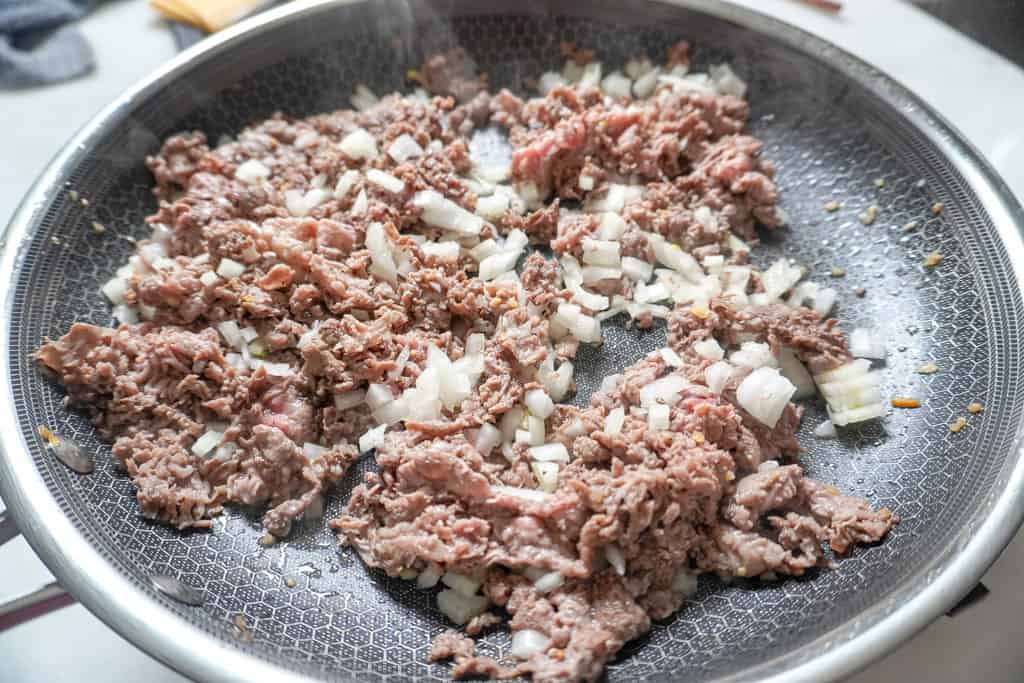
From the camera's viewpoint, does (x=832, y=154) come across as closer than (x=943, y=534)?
No

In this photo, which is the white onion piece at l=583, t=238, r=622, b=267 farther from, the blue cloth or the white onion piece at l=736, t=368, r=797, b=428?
the blue cloth

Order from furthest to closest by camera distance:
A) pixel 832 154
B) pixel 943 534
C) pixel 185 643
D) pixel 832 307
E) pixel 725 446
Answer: pixel 832 154 → pixel 832 307 → pixel 725 446 → pixel 943 534 → pixel 185 643

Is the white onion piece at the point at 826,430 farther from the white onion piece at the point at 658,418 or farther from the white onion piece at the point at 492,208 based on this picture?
the white onion piece at the point at 492,208

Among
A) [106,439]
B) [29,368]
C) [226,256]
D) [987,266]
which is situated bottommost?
[106,439]

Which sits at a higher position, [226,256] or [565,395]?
[226,256]

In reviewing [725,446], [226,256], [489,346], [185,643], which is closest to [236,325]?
[226,256]

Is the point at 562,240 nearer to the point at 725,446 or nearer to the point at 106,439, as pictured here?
the point at 725,446
